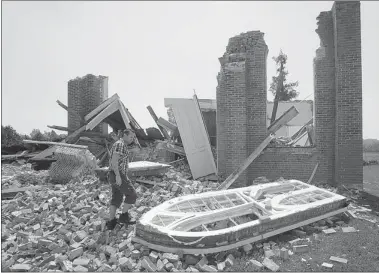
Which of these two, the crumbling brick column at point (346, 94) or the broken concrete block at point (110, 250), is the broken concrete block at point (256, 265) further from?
the crumbling brick column at point (346, 94)

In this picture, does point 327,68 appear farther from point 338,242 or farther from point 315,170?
point 338,242

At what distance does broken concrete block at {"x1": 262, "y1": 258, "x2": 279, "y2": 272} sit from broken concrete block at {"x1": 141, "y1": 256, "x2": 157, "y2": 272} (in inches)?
59.0

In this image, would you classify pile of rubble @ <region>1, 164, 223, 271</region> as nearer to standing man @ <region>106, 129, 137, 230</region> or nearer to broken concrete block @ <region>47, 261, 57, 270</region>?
broken concrete block @ <region>47, 261, 57, 270</region>

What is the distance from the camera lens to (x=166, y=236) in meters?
3.54

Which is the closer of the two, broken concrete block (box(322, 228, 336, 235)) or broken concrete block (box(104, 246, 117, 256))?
broken concrete block (box(104, 246, 117, 256))

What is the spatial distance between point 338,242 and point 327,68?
5.69m

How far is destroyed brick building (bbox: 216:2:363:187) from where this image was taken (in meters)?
7.47

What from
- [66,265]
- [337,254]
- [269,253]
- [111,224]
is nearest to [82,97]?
[111,224]

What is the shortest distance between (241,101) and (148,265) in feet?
19.3

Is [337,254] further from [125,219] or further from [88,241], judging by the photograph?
[88,241]

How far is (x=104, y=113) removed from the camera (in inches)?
388

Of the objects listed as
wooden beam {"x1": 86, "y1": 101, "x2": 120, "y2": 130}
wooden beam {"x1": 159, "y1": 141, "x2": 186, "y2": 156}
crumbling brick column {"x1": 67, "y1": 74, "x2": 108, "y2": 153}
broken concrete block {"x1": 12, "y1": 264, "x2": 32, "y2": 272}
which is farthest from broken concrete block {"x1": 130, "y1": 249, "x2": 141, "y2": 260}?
crumbling brick column {"x1": 67, "y1": 74, "x2": 108, "y2": 153}

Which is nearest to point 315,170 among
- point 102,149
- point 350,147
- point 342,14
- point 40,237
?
point 350,147

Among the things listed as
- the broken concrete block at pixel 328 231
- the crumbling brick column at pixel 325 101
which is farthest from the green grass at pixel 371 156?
the broken concrete block at pixel 328 231
